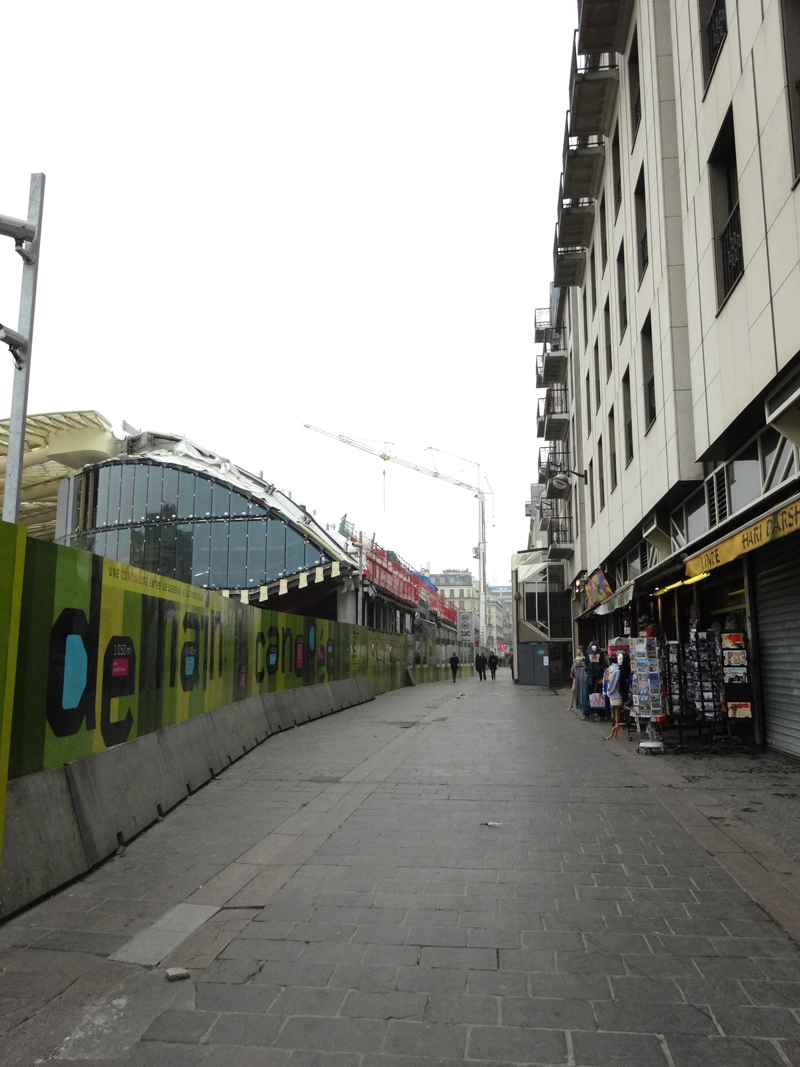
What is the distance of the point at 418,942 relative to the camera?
4414 mm

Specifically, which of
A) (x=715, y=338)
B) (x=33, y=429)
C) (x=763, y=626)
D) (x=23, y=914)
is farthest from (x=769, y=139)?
(x=33, y=429)

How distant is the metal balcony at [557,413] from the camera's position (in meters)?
34.1

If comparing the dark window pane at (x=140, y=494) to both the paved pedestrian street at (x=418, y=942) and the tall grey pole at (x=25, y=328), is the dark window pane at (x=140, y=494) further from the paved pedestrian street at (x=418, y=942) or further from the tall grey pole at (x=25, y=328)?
the paved pedestrian street at (x=418, y=942)

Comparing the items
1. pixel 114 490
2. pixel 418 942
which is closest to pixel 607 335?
pixel 418 942

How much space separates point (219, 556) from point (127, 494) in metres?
8.12

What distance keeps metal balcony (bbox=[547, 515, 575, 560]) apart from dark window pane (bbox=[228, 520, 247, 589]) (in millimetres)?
15752

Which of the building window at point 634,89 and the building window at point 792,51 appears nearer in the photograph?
the building window at point 792,51

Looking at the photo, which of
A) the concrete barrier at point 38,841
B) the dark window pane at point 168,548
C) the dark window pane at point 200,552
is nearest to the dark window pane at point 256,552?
the dark window pane at point 200,552

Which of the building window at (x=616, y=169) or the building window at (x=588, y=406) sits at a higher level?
the building window at (x=616, y=169)

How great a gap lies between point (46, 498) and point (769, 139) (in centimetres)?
5550

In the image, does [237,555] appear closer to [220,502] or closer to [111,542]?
[220,502]

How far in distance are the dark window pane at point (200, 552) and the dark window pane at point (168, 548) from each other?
1.48m

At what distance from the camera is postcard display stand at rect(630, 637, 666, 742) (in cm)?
1238

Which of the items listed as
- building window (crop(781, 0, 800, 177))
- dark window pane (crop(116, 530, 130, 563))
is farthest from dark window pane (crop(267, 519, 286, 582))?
building window (crop(781, 0, 800, 177))
